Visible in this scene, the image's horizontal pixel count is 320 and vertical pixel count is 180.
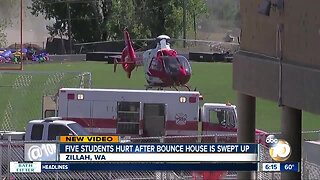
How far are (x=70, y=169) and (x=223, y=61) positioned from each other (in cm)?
6336

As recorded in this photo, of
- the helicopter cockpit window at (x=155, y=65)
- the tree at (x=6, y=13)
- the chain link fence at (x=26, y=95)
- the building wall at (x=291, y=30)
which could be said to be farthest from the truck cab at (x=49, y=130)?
the tree at (x=6, y=13)

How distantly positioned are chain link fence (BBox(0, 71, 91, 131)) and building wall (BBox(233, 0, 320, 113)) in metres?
18.1

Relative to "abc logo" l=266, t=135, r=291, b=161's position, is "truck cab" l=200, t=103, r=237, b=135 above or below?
below

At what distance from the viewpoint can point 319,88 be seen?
7.57 meters

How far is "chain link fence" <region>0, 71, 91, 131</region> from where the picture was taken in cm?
2997

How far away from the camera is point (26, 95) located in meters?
37.0

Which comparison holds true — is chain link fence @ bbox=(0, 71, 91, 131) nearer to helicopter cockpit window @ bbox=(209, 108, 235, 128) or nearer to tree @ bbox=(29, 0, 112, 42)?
helicopter cockpit window @ bbox=(209, 108, 235, 128)

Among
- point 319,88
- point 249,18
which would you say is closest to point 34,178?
point 249,18

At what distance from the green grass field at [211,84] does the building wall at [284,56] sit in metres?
15.4

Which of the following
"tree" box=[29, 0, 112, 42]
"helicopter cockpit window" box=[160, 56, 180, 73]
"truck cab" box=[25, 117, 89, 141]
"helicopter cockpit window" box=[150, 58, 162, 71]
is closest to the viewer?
"truck cab" box=[25, 117, 89, 141]

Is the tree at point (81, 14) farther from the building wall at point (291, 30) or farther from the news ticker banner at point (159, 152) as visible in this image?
the news ticker banner at point (159, 152)

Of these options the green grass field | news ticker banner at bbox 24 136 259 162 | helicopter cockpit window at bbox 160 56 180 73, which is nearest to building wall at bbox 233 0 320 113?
news ticker banner at bbox 24 136 259 162

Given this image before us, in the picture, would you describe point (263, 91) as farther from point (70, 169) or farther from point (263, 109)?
point (263, 109)

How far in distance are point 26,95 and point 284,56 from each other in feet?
95.9
